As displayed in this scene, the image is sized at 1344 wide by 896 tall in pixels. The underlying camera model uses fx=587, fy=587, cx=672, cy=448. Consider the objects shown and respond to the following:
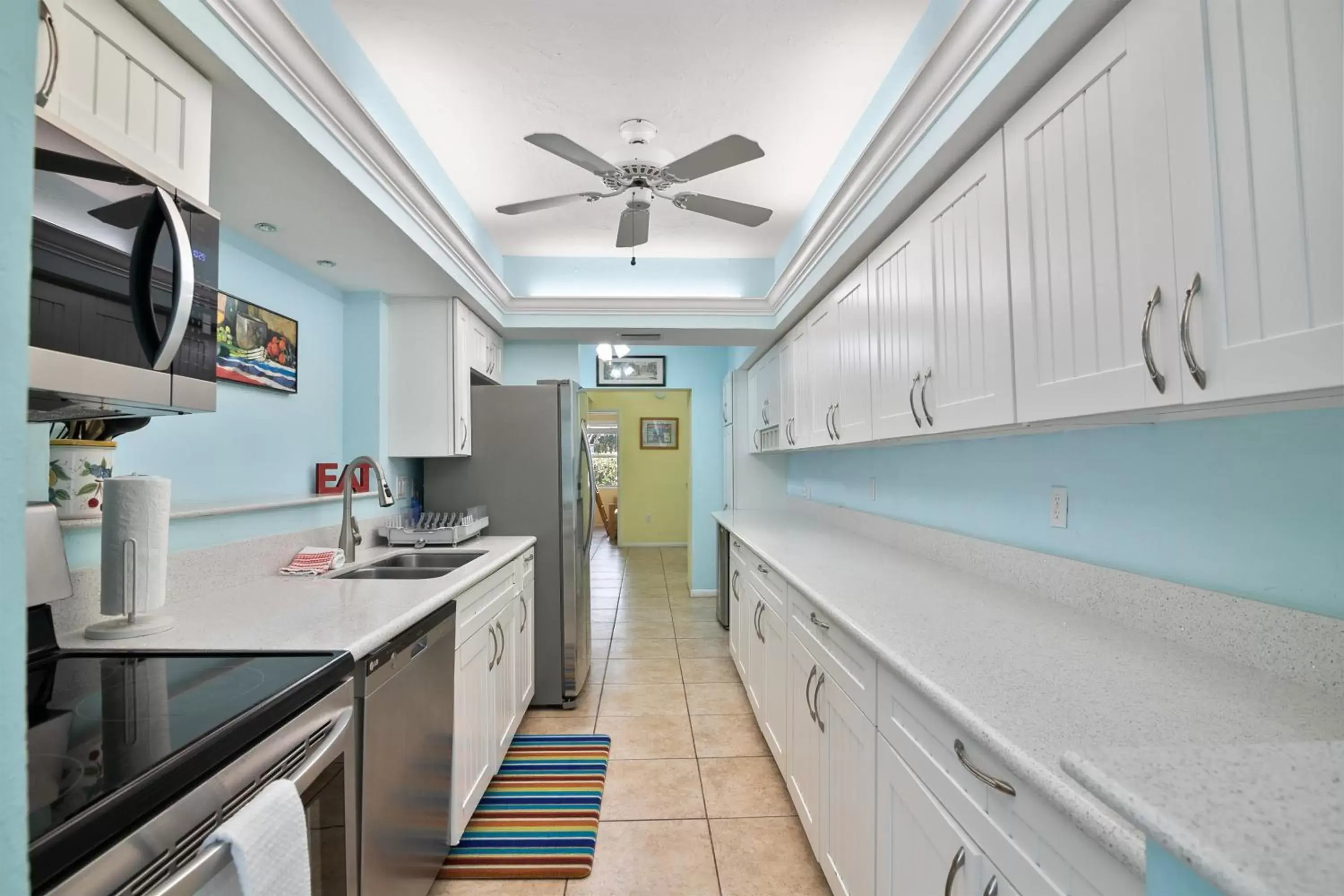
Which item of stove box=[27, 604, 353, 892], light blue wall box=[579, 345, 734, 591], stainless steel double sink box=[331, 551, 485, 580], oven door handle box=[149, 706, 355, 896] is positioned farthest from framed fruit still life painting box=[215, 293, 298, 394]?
light blue wall box=[579, 345, 734, 591]

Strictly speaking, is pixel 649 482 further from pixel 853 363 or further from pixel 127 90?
pixel 127 90

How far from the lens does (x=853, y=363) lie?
260cm

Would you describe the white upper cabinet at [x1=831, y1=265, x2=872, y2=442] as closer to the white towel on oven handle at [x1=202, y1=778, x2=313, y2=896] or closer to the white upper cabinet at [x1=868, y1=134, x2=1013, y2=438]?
the white upper cabinet at [x1=868, y1=134, x2=1013, y2=438]

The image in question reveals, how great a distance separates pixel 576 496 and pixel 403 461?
1.00 metres

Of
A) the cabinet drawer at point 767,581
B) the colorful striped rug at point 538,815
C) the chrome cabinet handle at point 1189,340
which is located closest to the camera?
the chrome cabinet handle at point 1189,340

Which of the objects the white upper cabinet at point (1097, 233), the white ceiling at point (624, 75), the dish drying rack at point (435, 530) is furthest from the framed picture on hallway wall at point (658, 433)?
the white upper cabinet at point (1097, 233)

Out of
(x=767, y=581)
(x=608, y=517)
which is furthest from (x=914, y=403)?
(x=608, y=517)

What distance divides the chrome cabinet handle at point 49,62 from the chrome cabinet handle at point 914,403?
6.99ft

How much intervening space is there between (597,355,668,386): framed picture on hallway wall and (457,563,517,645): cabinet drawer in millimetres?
3733

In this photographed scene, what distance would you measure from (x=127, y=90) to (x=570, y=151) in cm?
120

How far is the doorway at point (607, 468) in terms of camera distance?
980 cm

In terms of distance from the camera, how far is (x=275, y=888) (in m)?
0.90

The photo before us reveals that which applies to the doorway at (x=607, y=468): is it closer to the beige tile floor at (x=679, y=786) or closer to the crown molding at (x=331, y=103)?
the beige tile floor at (x=679, y=786)

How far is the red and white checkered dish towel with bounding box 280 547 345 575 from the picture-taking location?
2223mm
